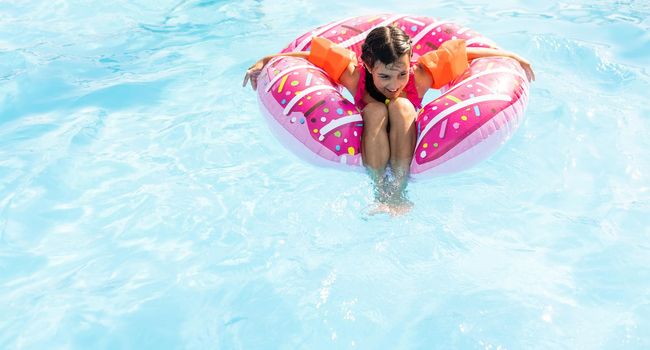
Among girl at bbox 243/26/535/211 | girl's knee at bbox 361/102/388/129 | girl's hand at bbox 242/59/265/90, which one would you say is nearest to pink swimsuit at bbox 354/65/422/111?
girl at bbox 243/26/535/211

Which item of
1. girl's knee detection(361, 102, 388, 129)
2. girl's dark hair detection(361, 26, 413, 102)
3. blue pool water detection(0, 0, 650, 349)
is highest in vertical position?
girl's dark hair detection(361, 26, 413, 102)

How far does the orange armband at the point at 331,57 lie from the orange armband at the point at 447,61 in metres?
0.43

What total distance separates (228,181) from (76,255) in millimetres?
962

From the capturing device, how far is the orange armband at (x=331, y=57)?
160 inches

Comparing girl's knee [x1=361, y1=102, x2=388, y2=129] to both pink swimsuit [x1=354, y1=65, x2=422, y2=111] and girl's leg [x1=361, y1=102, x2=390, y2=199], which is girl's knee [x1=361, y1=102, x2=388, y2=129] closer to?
girl's leg [x1=361, y1=102, x2=390, y2=199]

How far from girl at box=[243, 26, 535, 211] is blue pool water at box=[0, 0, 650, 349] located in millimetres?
226

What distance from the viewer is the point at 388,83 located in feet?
12.4

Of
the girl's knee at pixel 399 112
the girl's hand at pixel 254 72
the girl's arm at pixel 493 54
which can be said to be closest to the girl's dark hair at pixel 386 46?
the girl's knee at pixel 399 112

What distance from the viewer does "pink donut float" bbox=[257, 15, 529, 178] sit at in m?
3.59

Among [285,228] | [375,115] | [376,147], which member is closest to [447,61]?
[375,115]

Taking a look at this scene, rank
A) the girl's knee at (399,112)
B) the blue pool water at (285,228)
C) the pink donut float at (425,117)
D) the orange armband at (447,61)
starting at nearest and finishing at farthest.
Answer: the blue pool water at (285,228), the pink donut float at (425,117), the girl's knee at (399,112), the orange armband at (447,61)

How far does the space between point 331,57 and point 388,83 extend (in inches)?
18.0

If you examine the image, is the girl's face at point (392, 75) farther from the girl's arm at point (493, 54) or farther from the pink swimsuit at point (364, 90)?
the girl's arm at point (493, 54)

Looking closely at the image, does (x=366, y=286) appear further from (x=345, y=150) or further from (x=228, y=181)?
(x=228, y=181)
